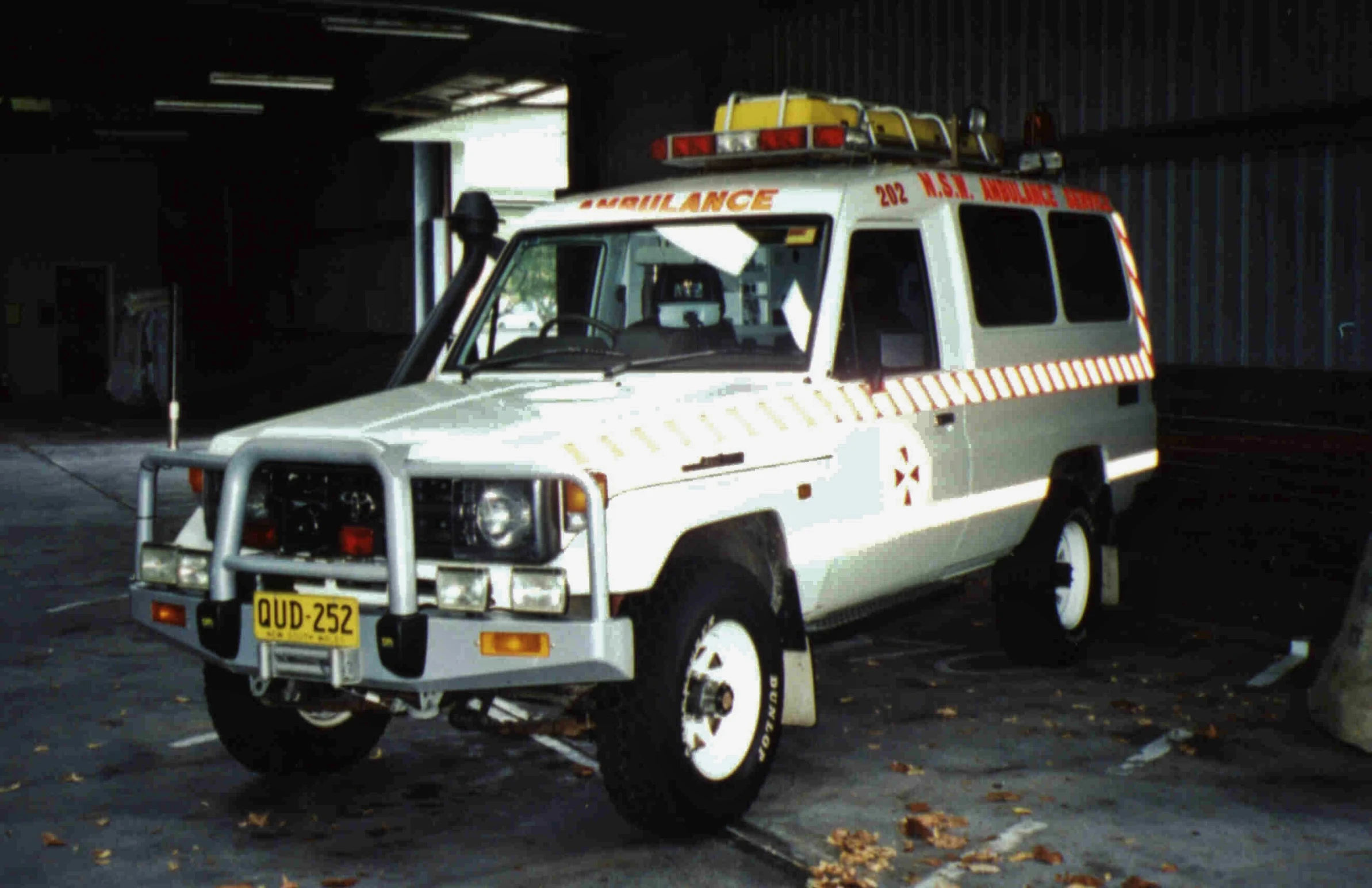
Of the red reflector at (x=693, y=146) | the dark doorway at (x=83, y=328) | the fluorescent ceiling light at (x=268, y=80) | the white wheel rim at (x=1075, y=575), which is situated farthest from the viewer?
the dark doorway at (x=83, y=328)

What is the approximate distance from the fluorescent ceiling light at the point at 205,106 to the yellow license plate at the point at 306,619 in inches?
1028

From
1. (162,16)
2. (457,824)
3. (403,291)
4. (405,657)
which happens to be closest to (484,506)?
(405,657)

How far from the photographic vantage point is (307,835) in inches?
216

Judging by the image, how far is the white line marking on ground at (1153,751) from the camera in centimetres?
623

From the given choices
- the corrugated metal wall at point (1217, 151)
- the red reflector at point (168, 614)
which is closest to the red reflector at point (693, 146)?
the red reflector at point (168, 614)

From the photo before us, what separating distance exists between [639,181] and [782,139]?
39.6 ft

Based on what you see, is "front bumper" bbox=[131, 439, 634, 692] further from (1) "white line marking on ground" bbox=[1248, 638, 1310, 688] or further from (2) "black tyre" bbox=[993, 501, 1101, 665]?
(1) "white line marking on ground" bbox=[1248, 638, 1310, 688]

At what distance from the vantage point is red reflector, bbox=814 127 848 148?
6.96 m

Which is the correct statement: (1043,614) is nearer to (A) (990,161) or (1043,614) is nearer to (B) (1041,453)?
(B) (1041,453)

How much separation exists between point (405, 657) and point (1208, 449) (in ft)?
23.8

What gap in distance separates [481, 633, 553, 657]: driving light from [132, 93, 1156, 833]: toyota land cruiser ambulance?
0.04 ft

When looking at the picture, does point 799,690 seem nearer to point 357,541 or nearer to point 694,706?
point 694,706

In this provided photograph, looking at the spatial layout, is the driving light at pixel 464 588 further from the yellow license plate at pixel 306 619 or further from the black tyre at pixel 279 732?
the black tyre at pixel 279 732

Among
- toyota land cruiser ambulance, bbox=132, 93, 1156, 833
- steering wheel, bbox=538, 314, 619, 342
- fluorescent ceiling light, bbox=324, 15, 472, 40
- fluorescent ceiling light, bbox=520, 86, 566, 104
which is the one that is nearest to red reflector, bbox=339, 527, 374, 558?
toyota land cruiser ambulance, bbox=132, 93, 1156, 833
